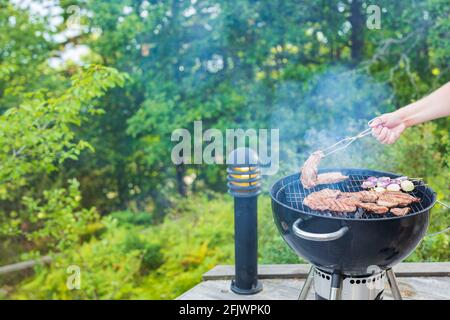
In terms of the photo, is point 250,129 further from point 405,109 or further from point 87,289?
point 405,109

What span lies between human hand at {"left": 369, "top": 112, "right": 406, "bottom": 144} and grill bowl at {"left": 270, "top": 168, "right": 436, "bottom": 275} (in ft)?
1.39

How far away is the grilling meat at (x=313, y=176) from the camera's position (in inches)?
99.7

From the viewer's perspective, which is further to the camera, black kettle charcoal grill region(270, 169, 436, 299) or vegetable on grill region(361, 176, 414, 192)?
vegetable on grill region(361, 176, 414, 192)

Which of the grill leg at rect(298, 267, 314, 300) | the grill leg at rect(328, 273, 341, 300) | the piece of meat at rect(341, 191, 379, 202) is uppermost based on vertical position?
the piece of meat at rect(341, 191, 379, 202)

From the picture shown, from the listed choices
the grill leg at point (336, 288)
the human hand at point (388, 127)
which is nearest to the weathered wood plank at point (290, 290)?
the grill leg at point (336, 288)

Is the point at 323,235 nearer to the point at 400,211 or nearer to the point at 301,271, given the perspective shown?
the point at 400,211

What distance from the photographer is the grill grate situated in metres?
2.22

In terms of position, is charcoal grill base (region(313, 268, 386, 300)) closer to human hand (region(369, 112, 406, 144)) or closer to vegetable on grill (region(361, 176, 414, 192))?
vegetable on grill (region(361, 176, 414, 192))

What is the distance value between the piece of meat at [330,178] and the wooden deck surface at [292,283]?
3.00ft

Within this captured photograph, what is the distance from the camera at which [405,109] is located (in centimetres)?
255

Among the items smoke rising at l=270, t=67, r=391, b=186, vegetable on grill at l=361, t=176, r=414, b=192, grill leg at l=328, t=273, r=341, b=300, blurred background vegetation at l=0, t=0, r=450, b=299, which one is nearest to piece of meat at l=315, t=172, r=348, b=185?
vegetable on grill at l=361, t=176, r=414, b=192

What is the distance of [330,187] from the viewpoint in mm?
2715
